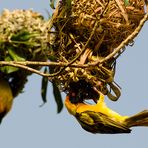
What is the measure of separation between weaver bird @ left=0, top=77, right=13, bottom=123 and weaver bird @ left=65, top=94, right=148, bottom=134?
61 cm

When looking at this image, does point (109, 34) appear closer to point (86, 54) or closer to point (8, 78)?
point (86, 54)

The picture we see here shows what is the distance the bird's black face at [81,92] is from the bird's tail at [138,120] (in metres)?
0.18

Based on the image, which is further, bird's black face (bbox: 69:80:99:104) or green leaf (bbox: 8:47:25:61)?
bird's black face (bbox: 69:80:99:104)

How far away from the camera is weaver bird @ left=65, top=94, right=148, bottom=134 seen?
1923 mm

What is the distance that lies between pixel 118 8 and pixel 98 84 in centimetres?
31

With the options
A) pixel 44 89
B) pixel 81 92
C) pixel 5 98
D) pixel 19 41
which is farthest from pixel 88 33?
pixel 5 98

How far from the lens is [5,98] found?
4.57 feet

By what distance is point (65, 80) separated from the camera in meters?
1.90

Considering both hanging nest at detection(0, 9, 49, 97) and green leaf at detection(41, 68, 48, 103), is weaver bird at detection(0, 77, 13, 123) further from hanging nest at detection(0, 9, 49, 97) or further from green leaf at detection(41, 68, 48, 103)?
green leaf at detection(41, 68, 48, 103)

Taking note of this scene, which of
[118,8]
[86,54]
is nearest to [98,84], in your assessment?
[86,54]

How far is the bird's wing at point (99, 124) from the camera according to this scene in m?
1.95

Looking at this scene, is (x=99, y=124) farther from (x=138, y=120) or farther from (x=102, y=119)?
(x=138, y=120)

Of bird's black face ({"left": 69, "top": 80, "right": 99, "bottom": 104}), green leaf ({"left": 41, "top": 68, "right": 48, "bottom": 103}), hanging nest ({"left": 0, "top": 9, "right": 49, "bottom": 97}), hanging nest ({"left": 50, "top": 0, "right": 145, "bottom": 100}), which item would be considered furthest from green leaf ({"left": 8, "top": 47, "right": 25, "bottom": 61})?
bird's black face ({"left": 69, "top": 80, "right": 99, "bottom": 104})

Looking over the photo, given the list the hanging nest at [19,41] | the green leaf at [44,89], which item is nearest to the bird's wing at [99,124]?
the green leaf at [44,89]
